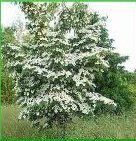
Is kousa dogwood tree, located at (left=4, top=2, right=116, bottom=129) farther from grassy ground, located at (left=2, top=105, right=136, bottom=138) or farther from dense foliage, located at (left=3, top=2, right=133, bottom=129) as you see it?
grassy ground, located at (left=2, top=105, right=136, bottom=138)

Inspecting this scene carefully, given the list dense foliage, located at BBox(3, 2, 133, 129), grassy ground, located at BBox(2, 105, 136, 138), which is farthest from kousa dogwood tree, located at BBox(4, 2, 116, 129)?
grassy ground, located at BBox(2, 105, 136, 138)

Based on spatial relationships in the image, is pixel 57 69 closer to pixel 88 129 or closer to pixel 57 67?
pixel 57 67

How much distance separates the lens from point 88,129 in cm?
1627

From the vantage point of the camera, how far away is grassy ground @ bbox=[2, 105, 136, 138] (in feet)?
50.8

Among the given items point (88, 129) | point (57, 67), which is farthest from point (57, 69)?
point (88, 129)

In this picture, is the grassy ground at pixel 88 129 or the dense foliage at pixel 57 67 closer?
the dense foliage at pixel 57 67

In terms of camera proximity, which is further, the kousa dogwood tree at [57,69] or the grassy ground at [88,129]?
the grassy ground at [88,129]

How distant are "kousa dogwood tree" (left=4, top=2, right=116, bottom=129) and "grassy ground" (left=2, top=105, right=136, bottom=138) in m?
0.44

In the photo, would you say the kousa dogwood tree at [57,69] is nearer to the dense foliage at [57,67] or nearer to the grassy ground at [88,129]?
the dense foliage at [57,67]

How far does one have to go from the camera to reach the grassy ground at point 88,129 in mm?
15477

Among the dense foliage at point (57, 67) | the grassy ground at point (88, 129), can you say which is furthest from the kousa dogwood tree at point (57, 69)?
the grassy ground at point (88, 129)

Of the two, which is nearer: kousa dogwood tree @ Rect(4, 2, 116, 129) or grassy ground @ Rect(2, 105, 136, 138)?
kousa dogwood tree @ Rect(4, 2, 116, 129)

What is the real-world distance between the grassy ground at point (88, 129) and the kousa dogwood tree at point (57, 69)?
438 mm

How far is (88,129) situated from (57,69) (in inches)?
111
